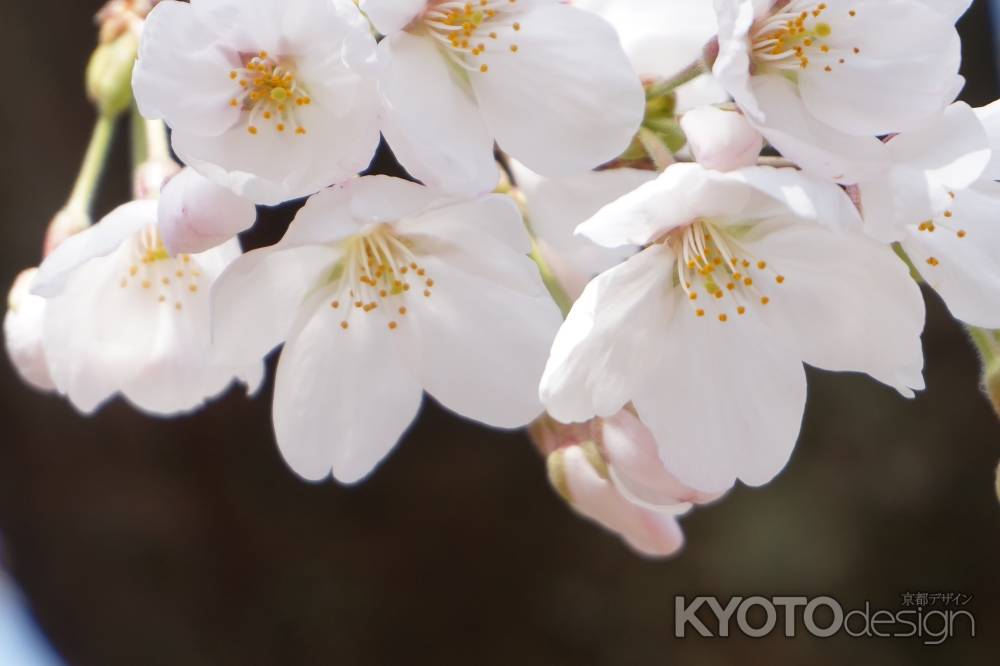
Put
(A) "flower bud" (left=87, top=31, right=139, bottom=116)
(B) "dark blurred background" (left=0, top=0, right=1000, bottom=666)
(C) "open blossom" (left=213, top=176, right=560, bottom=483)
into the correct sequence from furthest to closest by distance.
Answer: (B) "dark blurred background" (left=0, top=0, right=1000, bottom=666), (A) "flower bud" (left=87, top=31, right=139, bottom=116), (C) "open blossom" (left=213, top=176, right=560, bottom=483)

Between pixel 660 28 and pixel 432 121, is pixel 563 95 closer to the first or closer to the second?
pixel 432 121

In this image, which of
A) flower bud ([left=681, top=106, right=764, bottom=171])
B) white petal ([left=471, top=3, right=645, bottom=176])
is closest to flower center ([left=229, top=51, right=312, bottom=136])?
white petal ([left=471, top=3, right=645, bottom=176])

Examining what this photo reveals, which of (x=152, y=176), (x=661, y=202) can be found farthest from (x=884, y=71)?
(x=152, y=176)

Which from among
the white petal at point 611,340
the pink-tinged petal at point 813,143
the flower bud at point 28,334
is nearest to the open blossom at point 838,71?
the pink-tinged petal at point 813,143

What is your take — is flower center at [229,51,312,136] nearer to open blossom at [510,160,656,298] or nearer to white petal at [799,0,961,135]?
open blossom at [510,160,656,298]

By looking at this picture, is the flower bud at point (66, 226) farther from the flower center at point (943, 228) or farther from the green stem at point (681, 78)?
the flower center at point (943, 228)

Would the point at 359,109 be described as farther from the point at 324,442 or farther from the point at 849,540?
the point at 849,540
